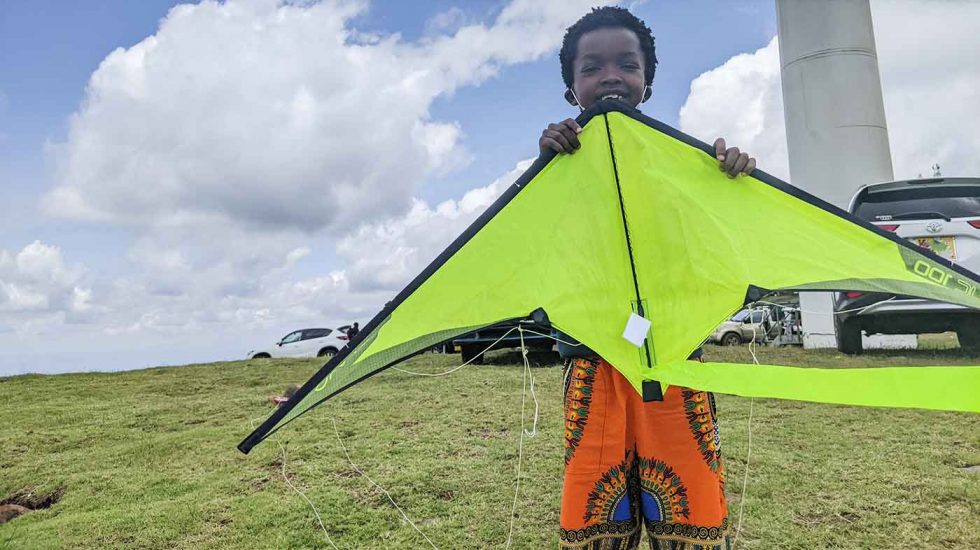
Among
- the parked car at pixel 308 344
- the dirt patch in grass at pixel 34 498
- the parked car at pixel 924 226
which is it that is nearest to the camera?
the dirt patch in grass at pixel 34 498

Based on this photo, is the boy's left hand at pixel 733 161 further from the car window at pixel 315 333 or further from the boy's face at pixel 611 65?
the car window at pixel 315 333

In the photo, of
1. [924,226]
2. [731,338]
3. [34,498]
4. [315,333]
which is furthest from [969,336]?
[315,333]

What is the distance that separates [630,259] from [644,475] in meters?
0.64

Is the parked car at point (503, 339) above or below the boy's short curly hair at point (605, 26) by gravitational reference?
below

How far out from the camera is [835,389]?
1.07 m

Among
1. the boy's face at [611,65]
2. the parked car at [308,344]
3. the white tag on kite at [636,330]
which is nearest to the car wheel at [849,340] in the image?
the boy's face at [611,65]

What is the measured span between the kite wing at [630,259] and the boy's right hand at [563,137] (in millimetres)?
30

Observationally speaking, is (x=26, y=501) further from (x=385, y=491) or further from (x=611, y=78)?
(x=611, y=78)

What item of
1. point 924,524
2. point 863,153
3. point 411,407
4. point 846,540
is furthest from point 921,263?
point 863,153

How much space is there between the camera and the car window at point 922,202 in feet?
18.6

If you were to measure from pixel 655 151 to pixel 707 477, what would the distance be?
1.02m

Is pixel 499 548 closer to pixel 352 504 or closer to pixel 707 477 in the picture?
pixel 352 504

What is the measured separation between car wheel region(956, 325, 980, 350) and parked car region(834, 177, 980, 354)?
0.48 meters

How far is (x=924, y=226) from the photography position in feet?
18.2
